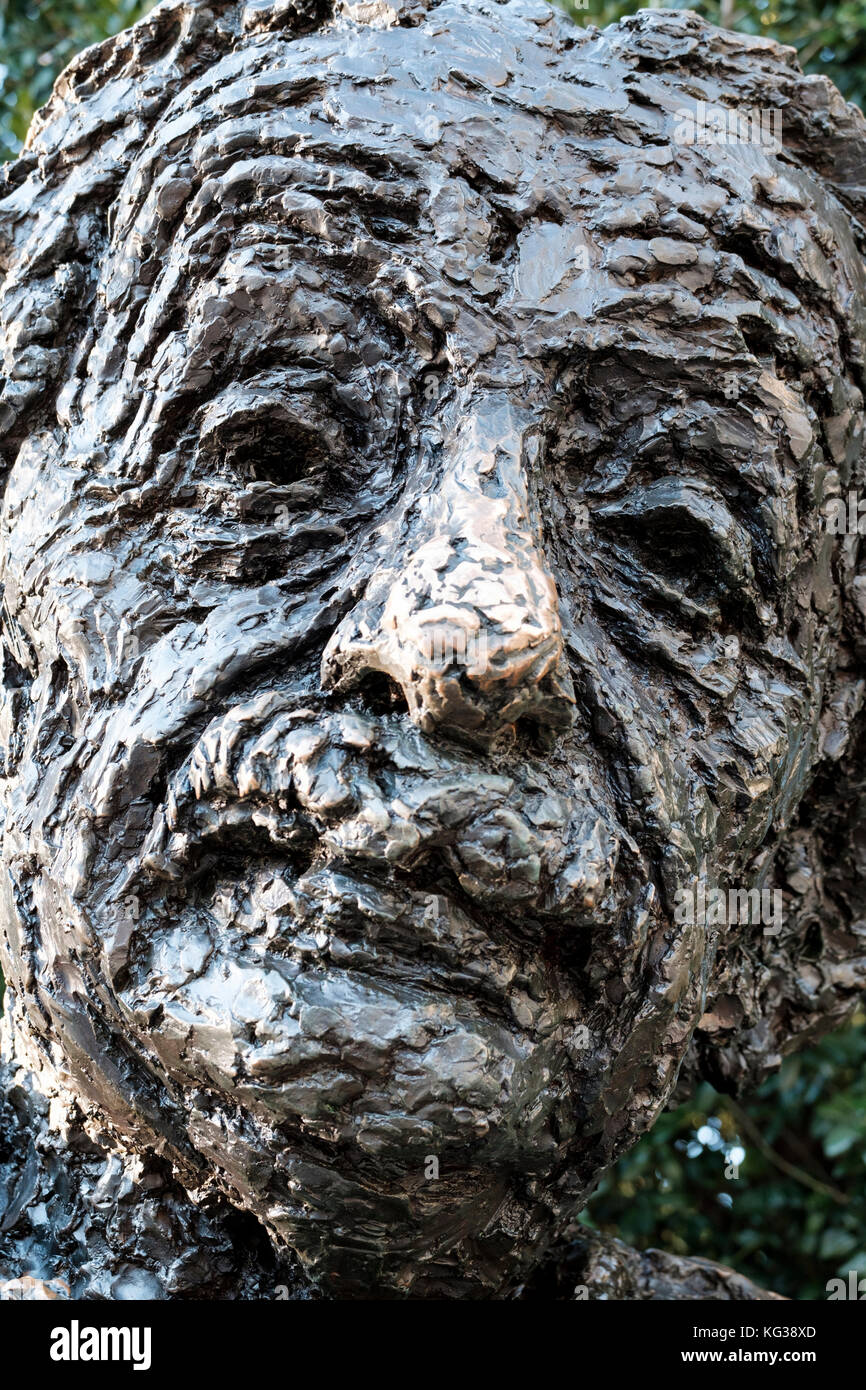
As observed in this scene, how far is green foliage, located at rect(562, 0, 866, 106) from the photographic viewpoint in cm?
329

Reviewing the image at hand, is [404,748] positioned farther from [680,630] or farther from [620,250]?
[620,250]

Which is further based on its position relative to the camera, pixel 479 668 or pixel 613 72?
pixel 613 72

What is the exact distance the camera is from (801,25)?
336 centimetres

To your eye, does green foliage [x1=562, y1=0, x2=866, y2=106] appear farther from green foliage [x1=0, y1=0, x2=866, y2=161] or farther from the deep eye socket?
the deep eye socket

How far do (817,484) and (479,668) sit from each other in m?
0.74

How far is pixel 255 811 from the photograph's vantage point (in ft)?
4.77

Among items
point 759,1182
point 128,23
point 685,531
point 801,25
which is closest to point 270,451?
point 685,531

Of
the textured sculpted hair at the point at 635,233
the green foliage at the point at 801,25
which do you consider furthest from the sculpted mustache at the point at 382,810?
the green foliage at the point at 801,25

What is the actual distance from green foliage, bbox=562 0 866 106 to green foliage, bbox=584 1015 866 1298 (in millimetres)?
2547

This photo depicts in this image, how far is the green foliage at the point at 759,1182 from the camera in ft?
11.8

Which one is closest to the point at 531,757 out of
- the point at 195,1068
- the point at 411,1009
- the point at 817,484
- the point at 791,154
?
the point at 411,1009

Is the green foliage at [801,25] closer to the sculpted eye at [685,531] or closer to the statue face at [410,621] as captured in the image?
the statue face at [410,621]

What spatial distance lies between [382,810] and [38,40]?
3095 mm

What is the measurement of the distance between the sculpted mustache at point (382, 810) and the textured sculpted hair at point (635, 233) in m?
0.52
